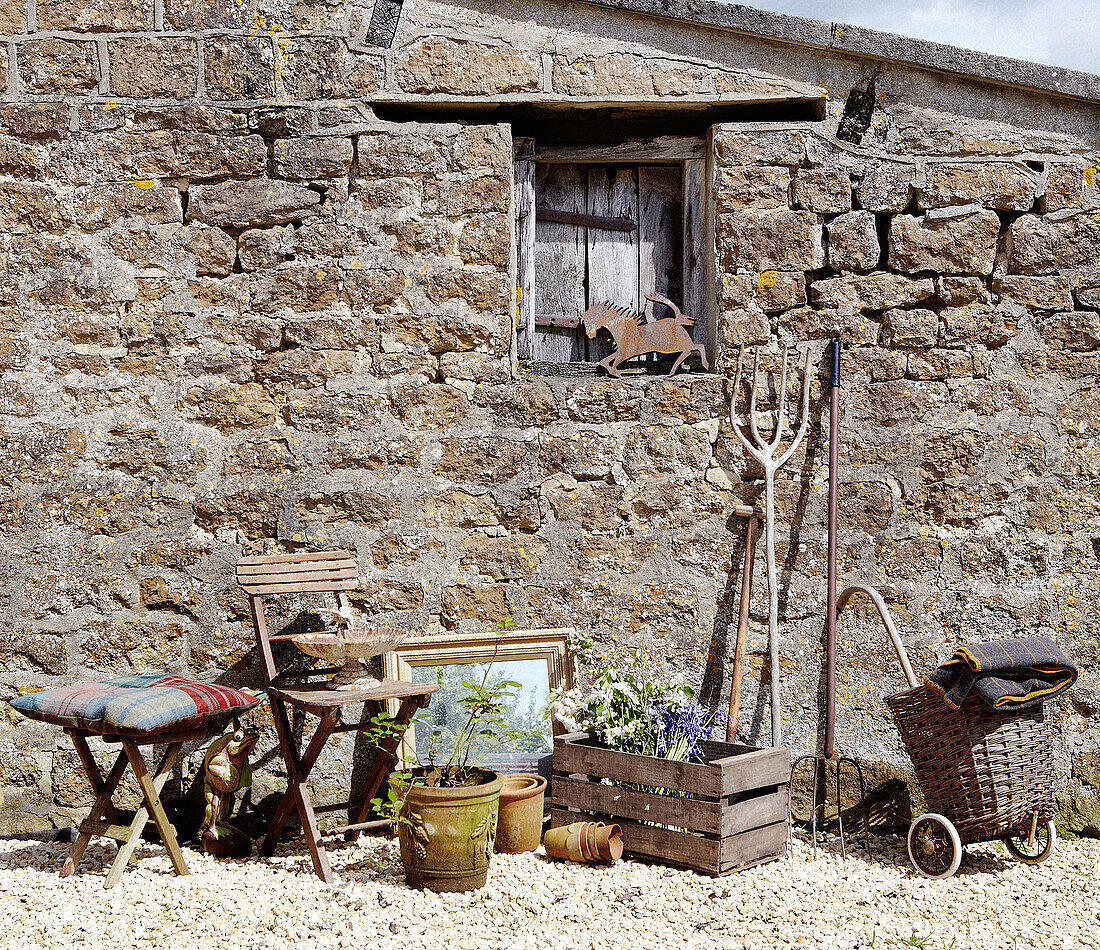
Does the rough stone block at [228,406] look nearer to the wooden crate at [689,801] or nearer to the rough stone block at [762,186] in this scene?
the wooden crate at [689,801]

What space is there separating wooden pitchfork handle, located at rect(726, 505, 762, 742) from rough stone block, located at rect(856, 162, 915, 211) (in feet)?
3.84

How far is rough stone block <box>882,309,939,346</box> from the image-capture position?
11.7 ft

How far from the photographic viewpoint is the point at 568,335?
3.78 metres

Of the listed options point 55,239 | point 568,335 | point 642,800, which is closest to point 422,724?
point 642,800

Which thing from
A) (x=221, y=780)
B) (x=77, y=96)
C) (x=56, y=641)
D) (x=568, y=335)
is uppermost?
(x=77, y=96)

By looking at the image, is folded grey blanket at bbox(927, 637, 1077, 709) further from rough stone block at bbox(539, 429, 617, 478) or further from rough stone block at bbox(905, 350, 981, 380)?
rough stone block at bbox(539, 429, 617, 478)

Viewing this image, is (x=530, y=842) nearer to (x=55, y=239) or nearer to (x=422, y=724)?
(x=422, y=724)

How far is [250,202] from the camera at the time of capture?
11.5 feet

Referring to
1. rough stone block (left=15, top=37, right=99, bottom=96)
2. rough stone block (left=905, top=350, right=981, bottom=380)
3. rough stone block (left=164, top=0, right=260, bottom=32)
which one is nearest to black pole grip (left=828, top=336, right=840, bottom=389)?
rough stone block (left=905, top=350, right=981, bottom=380)

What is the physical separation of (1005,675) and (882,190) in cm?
172

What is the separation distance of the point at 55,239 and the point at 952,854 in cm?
355

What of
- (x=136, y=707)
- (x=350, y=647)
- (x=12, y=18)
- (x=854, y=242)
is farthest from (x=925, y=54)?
(x=136, y=707)

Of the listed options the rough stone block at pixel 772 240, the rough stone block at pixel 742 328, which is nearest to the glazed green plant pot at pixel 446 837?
the rough stone block at pixel 742 328

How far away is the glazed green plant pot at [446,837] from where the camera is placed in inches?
111
